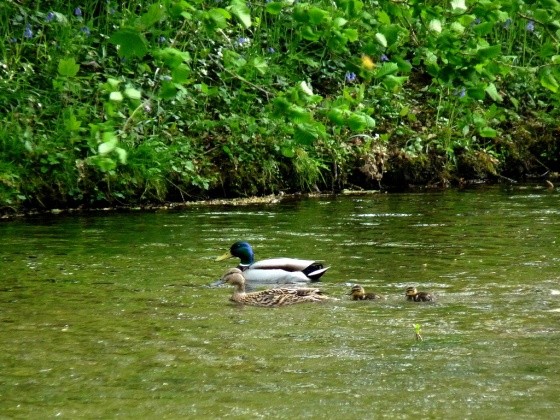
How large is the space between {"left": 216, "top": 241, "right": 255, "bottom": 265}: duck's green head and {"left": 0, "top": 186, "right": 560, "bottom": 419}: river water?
129 mm

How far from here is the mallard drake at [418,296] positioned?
9.57 meters

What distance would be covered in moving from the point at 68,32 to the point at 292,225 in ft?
15.4

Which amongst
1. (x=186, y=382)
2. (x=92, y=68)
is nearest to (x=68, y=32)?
(x=92, y=68)

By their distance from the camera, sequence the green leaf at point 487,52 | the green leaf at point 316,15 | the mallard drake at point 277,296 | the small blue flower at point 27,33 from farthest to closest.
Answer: the small blue flower at point 27,33
the mallard drake at point 277,296
the green leaf at point 487,52
the green leaf at point 316,15

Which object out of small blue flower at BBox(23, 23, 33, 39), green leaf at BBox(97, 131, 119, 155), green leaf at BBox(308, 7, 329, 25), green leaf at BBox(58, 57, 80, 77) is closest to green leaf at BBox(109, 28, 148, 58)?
green leaf at BBox(97, 131, 119, 155)

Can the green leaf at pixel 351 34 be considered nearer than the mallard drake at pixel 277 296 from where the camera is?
Yes

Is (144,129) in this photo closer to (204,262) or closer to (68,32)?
(68,32)

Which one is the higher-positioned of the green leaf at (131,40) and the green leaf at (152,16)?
the green leaf at (152,16)

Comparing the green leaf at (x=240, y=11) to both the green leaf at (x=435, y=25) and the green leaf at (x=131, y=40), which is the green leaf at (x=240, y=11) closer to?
the green leaf at (x=131, y=40)

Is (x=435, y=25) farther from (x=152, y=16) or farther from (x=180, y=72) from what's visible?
(x=152, y=16)

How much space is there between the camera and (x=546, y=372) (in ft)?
23.6

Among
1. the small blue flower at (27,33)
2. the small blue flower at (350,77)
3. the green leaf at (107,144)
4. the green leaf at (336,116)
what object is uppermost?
the small blue flower at (27,33)

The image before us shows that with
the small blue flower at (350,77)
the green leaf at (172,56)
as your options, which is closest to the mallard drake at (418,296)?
the green leaf at (172,56)

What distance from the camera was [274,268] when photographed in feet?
37.1
